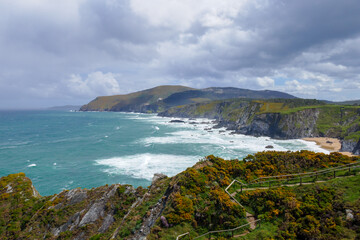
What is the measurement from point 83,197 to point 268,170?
23085 mm

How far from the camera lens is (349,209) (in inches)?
505

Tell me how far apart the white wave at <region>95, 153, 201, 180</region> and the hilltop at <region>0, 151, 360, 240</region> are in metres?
24.3

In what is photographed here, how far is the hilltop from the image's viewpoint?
42.8ft

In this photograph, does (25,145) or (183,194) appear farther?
(25,145)

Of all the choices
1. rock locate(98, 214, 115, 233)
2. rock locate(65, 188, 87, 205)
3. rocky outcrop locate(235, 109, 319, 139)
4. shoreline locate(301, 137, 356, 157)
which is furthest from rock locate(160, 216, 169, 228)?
rocky outcrop locate(235, 109, 319, 139)

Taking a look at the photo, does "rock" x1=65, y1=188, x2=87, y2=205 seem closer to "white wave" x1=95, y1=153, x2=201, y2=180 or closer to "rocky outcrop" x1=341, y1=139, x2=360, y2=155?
"white wave" x1=95, y1=153, x2=201, y2=180

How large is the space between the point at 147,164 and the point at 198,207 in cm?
4258

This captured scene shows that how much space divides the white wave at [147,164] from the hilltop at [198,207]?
2433 cm

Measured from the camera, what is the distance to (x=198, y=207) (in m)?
15.7

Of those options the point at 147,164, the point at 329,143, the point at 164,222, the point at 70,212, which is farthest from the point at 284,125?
the point at 70,212

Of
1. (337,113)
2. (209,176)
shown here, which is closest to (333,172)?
(209,176)

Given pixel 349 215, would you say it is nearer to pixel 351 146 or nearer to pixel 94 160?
pixel 94 160

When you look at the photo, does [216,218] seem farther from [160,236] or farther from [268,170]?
[268,170]

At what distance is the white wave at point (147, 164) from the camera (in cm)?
4991
